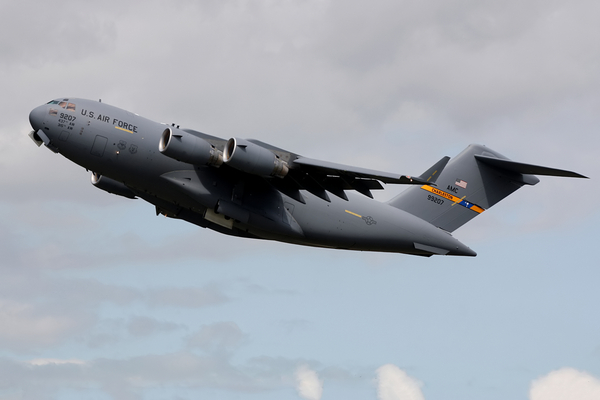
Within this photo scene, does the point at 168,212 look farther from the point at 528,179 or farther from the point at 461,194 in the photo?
the point at 528,179

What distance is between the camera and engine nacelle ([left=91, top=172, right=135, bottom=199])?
19.4 meters

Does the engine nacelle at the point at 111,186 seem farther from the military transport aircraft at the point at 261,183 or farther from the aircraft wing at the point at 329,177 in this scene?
the aircraft wing at the point at 329,177

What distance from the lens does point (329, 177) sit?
56.2ft

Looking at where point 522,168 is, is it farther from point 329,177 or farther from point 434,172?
point 329,177

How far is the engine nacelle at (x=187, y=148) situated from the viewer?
15.7 metres

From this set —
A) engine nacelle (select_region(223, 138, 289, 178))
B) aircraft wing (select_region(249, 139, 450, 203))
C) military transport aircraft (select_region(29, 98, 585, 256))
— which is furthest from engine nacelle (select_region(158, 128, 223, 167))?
aircraft wing (select_region(249, 139, 450, 203))

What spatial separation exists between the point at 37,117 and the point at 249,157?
4459mm

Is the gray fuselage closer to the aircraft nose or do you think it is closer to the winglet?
the aircraft nose

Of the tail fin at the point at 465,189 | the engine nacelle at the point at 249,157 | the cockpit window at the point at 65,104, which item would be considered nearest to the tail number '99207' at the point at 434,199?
the tail fin at the point at 465,189

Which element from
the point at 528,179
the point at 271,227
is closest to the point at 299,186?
the point at 271,227

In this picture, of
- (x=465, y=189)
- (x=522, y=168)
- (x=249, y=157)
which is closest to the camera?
(x=249, y=157)

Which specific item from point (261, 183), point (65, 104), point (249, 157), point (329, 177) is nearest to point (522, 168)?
point (329, 177)

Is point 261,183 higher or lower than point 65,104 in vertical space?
lower

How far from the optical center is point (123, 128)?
1639 cm
